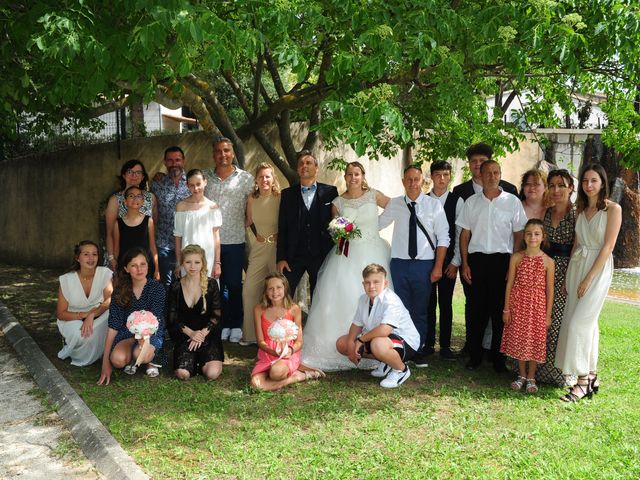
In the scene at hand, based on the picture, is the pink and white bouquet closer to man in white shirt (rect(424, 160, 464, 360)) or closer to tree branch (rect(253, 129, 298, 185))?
man in white shirt (rect(424, 160, 464, 360))

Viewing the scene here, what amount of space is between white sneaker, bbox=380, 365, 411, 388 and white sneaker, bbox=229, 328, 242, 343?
2226 mm

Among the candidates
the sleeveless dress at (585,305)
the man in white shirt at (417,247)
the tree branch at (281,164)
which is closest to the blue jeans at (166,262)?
the tree branch at (281,164)

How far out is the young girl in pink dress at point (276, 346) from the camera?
6.47 meters

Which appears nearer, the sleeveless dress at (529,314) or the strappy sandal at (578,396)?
the strappy sandal at (578,396)

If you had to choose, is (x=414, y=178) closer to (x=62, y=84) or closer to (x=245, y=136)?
(x=62, y=84)

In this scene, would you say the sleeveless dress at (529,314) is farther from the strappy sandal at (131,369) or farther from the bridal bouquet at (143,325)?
the strappy sandal at (131,369)

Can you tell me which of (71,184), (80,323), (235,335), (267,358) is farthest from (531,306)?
(71,184)

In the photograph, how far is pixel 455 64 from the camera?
6051mm

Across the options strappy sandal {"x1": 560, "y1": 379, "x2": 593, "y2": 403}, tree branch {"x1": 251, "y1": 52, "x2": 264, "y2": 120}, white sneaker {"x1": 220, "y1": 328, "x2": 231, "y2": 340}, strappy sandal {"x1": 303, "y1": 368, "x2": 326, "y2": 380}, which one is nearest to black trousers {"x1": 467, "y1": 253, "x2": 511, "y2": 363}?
strappy sandal {"x1": 560, "y1": 379, "x2": 593, "y2": 403}

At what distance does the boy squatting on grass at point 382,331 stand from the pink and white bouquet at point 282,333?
1.88 ft

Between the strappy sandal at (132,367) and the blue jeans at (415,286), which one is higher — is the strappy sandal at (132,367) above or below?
below

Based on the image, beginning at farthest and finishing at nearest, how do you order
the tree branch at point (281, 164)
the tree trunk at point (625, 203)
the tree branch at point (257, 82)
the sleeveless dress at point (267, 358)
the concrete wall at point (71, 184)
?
the tree trunk at point (625, 203)
the concrete wall at point (71, 184)
the tree branch at point (281, 164)
the tree branch at point (257, 82)
the sleeveless dress at point (267, 358)

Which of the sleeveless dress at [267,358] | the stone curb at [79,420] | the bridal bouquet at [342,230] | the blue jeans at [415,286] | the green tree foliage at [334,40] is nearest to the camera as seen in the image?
the stone curb at [79,420]

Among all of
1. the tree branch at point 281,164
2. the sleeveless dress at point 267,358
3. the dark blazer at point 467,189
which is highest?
the tree branch at point 281,164
